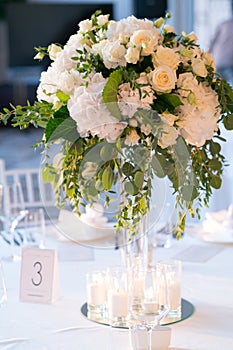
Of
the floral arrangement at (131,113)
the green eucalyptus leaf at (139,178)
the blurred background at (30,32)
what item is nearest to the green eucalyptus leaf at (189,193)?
the floral arrangement at (131,113)

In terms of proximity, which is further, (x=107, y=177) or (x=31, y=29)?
(x=31, y=29)

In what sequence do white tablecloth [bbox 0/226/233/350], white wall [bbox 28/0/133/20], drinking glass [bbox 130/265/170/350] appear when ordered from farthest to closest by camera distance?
white wall [bbox 28/0/133/20]
white tablecloth [bbox 0/226/233/350]
drinking glass [bbox 130/265/170/350]

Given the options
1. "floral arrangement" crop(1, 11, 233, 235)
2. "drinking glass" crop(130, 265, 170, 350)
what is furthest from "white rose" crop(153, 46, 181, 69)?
"drinking glass" crop(130, 265, 170, 350)

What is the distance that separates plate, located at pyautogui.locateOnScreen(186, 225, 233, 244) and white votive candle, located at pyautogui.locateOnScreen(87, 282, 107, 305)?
0.72 meters

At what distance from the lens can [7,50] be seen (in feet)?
41.3

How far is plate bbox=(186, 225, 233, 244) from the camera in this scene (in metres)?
2.46

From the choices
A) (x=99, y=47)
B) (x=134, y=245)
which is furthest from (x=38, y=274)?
(x=99, y=47)

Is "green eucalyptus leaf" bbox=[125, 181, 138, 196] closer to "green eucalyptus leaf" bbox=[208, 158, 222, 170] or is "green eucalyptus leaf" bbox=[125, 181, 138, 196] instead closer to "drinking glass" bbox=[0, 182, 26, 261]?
"green eucalyptus leaf" bbox=[208, 158, 222, 170]

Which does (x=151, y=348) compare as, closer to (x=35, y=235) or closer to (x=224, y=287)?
(x=224, y=287)

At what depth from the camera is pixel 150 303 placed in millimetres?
1586

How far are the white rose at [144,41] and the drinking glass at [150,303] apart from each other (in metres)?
0.52

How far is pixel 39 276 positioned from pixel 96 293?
0.21m

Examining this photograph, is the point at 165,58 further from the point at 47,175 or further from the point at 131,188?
the point at 47,175

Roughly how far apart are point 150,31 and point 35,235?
1.08 metres
